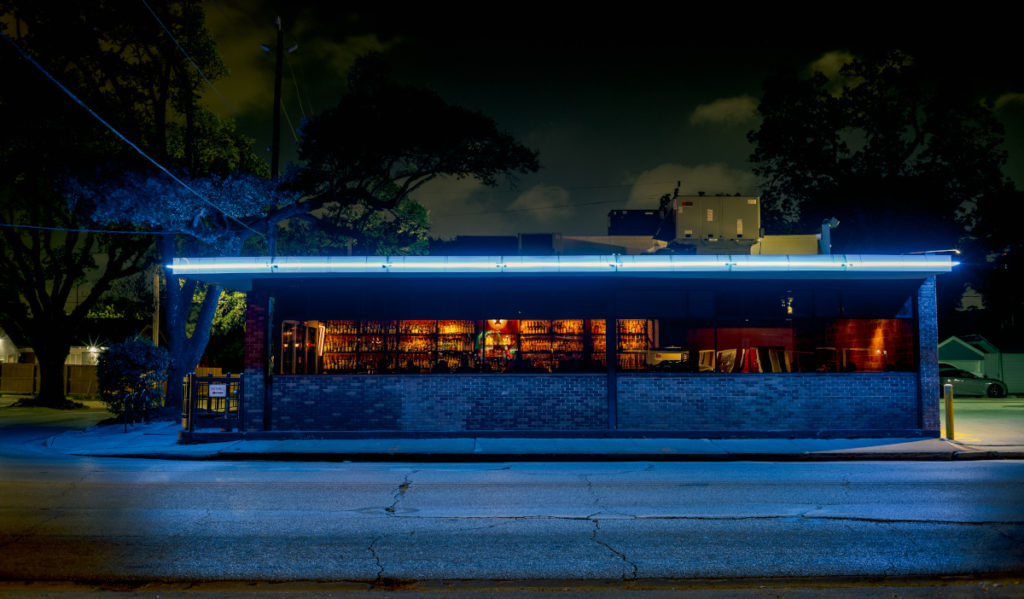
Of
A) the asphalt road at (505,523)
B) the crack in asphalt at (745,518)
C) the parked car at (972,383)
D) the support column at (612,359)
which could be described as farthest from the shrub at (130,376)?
the parked car at (972,383)

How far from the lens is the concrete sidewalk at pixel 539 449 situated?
44.3 feet

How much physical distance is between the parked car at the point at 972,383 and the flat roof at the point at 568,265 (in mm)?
20971

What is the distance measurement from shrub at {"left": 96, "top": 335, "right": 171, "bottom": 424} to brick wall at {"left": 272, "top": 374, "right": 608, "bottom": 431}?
5220 millimetres

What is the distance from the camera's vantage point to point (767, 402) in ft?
53.2

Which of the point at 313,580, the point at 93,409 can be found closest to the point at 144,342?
the point at 93,409

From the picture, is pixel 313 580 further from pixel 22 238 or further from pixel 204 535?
pixel 22 238

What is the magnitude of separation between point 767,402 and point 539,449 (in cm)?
566

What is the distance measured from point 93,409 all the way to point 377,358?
18198mm

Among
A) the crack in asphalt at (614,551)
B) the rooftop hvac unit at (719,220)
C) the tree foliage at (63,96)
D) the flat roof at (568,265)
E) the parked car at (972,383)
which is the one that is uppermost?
the tree foliage at (63,96)

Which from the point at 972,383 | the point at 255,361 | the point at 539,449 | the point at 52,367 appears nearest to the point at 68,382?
the point at 52,367

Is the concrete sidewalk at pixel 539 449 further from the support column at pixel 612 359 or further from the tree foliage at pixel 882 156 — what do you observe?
the tree foliage at pixel 882 156

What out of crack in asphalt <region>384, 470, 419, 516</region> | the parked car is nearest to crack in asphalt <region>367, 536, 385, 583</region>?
crack in asphalt <region>384, 470, 419, 516</region>

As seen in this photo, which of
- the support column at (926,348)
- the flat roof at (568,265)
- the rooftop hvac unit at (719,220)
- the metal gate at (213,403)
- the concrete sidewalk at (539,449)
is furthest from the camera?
the rooftop hvac unit at (719,220)

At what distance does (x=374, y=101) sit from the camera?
2145 centimetres
